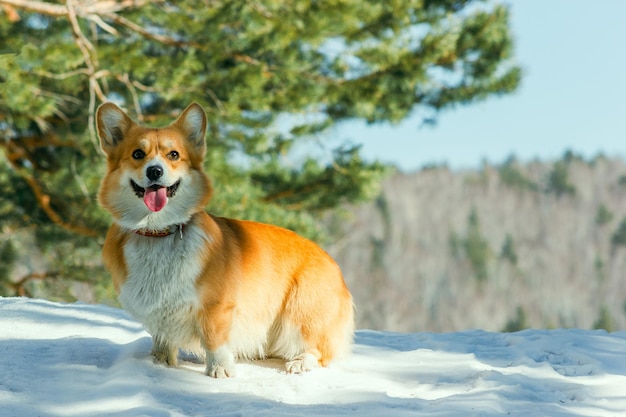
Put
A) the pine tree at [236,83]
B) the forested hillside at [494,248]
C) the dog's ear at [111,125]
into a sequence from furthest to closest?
the forested hillside at [494,248] → the pine tree at [236,83] → the dog's ear at [111,125]

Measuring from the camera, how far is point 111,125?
3594 millimetres

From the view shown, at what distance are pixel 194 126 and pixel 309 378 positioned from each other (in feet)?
4.61

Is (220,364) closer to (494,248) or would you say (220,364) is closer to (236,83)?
(236,83)

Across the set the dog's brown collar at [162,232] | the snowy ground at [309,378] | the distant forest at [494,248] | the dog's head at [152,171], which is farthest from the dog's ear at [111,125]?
the distant forest at [494,248]

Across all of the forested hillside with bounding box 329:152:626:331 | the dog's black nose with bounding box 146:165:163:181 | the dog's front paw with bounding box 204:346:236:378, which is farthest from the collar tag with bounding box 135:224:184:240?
the forested hillside with bounding box 329:152:626:331

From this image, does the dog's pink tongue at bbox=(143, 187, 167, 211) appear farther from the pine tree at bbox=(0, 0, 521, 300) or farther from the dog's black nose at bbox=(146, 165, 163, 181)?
the pine tree at bbox=(0, 0, 521, 300)

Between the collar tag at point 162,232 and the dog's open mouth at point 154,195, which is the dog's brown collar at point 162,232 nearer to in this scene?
the collar tag at point 162,232

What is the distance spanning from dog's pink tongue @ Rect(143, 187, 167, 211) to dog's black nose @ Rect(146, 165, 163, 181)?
0.08m

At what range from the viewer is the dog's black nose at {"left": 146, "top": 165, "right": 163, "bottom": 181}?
3.29 m

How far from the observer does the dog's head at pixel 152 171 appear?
3.35 m

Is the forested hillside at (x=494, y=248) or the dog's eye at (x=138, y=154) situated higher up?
the forested hillside at (x=494, y=248)

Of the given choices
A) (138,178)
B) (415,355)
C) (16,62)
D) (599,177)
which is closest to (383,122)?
(16,62)

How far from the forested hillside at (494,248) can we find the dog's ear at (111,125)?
49.4m

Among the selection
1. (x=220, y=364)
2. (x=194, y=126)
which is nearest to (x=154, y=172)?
(x=194, y=126)
